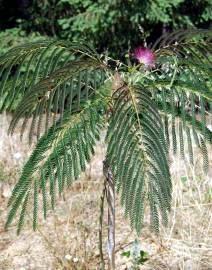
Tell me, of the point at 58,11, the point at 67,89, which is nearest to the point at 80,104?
the point at 67,89

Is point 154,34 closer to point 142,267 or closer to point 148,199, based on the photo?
point 142,267

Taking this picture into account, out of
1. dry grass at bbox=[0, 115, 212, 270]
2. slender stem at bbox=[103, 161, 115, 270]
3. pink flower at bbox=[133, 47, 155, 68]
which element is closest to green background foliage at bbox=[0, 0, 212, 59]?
dry grass at bbox=[0, 115, 212, 270]

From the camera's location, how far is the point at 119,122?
1131 millimetres

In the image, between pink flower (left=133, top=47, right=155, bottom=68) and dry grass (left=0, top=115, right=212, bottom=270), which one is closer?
pink flower (left=133, top=47, right=155, bottom=68)

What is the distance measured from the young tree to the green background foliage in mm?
3699

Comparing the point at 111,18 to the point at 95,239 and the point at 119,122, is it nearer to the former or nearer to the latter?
the point at 95,239

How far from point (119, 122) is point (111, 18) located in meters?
4.68

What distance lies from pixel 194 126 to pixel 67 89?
0.33 meters

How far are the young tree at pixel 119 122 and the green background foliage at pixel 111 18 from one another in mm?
3699

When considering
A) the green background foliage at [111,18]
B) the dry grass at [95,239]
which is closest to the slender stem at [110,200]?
the dry grass at [95,239]

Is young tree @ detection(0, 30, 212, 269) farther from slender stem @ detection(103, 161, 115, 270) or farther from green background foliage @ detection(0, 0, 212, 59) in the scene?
green background foliage @ detection(0, 0, 212, 59)

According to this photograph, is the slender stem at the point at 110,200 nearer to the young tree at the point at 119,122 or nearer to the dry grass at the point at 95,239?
the young tree at the point at 119,122

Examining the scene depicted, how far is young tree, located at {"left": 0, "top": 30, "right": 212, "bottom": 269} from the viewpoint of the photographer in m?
1.06

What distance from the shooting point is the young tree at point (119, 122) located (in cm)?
106
